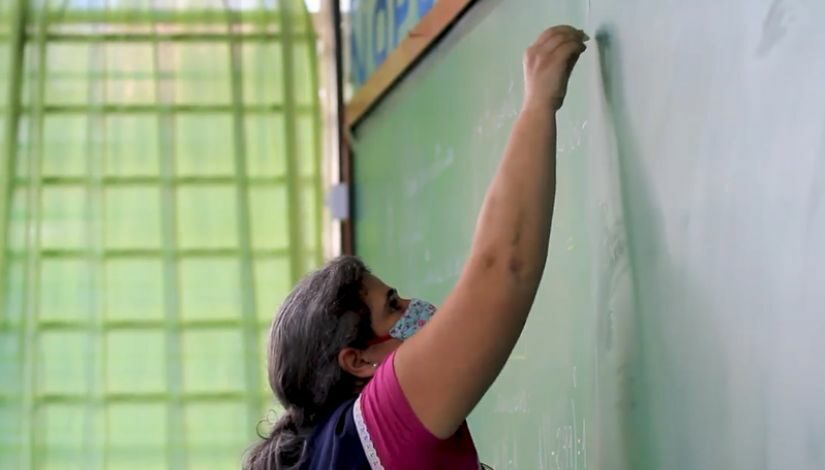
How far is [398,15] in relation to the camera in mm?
2281

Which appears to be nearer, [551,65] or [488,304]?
[488,304]

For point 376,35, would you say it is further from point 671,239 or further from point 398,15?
point 671,239

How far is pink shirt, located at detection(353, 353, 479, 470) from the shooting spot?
1.00 m

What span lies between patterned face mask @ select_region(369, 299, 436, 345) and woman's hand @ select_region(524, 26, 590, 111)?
0.80ft

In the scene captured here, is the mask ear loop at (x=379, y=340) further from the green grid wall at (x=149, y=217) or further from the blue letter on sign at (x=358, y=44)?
the green grid wall at (x=149, y=217)

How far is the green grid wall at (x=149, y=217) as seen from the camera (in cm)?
297

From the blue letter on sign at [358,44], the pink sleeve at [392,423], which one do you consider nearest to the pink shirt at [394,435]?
the pink sleeve at [392,423]

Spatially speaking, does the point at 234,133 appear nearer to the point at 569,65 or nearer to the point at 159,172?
the point at 159,172

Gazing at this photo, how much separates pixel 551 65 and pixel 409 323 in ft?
1.03

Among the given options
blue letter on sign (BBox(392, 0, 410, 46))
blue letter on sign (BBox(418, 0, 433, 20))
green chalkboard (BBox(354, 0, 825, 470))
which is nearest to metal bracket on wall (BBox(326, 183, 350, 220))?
blue letter on sign (BBox(392, 0, 410, 46))

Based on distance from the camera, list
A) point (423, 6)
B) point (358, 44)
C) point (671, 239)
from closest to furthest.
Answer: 1. point (671, 239)
2. point (423, 6)
3. point (358, 44)

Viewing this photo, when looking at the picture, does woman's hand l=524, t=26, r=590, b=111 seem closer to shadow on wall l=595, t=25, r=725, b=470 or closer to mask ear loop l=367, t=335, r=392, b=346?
shadow on wall l=595, t=25, r=725, b=470

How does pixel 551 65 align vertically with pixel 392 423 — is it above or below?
above

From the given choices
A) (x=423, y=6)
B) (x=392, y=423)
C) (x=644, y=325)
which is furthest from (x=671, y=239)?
(x=423, y=6)
